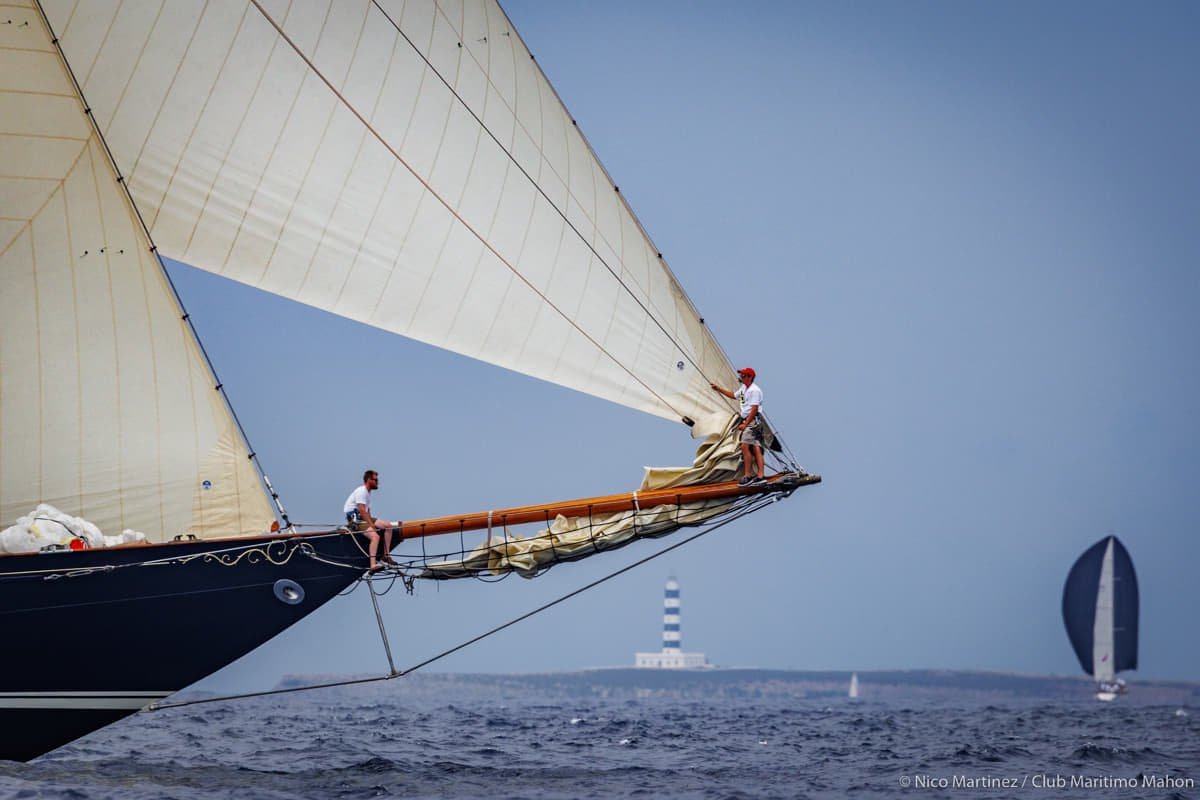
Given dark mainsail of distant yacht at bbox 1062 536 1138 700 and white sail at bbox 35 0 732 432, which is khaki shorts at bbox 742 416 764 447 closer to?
white sail at bbox 35 0 732 432

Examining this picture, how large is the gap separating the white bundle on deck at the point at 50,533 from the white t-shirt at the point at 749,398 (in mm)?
7203

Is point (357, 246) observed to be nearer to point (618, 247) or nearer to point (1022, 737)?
point (618, 247)

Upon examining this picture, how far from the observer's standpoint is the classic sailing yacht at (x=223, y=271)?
15.1 meters

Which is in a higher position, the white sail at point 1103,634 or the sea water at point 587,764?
the sea water at point 587,764

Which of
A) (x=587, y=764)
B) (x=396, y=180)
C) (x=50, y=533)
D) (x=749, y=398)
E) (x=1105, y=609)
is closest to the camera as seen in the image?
Answer: (x=749, y=398)

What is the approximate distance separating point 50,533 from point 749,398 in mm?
8248

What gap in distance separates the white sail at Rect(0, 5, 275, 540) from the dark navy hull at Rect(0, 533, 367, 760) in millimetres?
653

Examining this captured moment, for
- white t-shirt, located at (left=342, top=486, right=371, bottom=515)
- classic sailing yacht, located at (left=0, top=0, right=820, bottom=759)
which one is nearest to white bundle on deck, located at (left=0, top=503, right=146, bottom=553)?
classic sailing yacht, located at (left=0, top=0, right=820, bottom=759)

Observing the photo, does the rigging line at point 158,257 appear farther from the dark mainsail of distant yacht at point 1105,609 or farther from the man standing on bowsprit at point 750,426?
the dark mainsail of distant yacht at point 1105,609

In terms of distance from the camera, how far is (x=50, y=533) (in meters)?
15.2

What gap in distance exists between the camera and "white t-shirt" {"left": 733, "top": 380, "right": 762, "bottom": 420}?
14.5 metres

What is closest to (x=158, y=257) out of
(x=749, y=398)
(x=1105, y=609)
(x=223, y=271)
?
(x=223, y=271)

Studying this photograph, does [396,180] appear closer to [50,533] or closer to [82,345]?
[82,345]

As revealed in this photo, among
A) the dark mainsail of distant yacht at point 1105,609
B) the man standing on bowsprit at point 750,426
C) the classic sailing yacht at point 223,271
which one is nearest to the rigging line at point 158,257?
the classic sailing yacht at point 223,271
